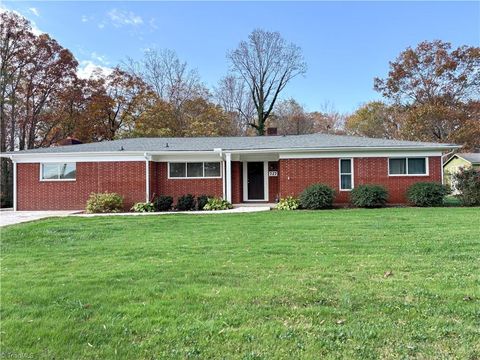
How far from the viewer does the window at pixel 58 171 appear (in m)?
16.9

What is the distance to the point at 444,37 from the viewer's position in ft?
99.8

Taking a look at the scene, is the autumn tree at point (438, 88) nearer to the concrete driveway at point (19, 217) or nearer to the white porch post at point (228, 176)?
the white porch post at point (228, 176)

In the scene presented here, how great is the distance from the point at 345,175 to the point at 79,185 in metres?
11.8

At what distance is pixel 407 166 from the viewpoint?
53.0ft

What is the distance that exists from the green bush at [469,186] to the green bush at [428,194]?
102cm

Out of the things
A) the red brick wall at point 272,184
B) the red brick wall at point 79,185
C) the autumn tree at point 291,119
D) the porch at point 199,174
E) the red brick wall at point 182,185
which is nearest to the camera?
the red brick wall at point 79,185

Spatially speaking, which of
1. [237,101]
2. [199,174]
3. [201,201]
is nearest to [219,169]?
[199,174]

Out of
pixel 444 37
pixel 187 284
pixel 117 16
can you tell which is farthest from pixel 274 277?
pixel 444 37

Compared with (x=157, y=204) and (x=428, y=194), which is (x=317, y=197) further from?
(x=157, y=204)

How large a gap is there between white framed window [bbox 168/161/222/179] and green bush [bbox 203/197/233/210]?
6.32 feet

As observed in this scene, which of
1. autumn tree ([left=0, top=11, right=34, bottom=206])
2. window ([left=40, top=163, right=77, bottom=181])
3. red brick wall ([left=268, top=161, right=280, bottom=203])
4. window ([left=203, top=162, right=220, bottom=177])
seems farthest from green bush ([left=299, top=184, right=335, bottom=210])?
autumn tree ([left=0, top=11, right=34, bottom=206])

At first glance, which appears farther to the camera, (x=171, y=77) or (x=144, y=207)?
(x=171, y=77)

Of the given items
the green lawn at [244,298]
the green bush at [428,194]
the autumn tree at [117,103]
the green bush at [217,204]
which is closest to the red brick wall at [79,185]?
the green bush at [217,204]

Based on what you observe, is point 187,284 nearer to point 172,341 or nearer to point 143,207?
point 172,341
